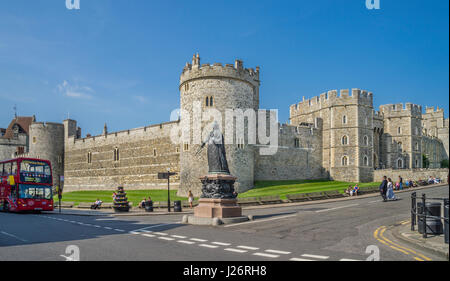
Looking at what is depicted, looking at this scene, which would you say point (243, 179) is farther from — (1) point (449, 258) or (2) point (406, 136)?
(2) point (406, 136)

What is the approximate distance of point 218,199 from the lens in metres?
15.9

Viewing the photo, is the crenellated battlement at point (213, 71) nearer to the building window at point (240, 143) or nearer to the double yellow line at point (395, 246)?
the building window at point (240, 143)

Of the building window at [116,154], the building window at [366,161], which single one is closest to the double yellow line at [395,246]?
the building window at [366,161]

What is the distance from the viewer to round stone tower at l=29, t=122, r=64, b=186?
2239 inches

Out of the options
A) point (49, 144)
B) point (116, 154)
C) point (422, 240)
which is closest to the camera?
point (422, 240)

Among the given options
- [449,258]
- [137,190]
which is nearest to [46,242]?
[449,258]

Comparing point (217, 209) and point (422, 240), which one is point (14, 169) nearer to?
point (217, 209)

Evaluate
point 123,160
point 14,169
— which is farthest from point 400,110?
point 14,169

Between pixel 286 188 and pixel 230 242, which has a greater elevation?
pixel 230 242

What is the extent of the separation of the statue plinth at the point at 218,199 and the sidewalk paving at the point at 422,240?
6.53m

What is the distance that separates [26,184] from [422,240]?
71.7 feet

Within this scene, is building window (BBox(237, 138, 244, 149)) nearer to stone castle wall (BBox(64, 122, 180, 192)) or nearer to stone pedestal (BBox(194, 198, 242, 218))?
stone castle wall (BBox(64, 122, 180, 192))

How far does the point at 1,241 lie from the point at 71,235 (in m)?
2.05

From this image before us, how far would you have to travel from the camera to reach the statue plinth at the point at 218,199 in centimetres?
1584
